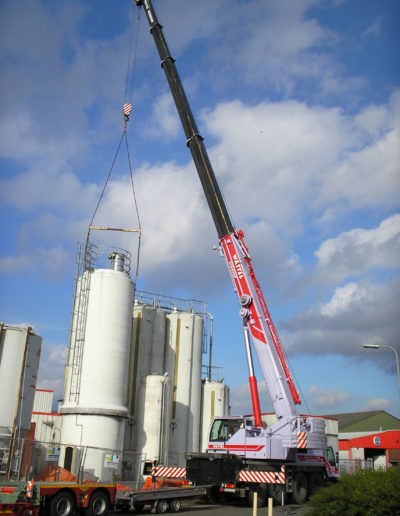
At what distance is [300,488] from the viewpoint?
2203cm

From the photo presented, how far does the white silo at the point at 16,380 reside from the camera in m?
23.8

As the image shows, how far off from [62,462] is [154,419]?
18.4 ft

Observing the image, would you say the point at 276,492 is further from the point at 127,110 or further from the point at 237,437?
the point at 127,110

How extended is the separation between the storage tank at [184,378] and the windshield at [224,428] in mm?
10238

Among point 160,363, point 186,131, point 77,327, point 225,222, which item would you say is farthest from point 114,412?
point 186,131

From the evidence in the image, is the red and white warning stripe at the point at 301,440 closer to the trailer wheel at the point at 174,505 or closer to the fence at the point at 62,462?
the trailer wheel at the point at 174,505

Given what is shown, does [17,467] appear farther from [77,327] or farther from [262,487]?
[262,487]

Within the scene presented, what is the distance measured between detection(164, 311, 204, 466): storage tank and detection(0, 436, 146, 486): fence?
3707mm

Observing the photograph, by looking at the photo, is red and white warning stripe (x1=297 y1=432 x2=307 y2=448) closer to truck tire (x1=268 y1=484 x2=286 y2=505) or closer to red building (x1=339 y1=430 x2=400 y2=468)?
truck tire (x1=268 y1=484 x2=286 y2=505)

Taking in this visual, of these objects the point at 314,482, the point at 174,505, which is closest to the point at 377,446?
the point at 314,482

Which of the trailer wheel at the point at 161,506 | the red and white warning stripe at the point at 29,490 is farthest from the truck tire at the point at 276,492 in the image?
the red and white warning stripe at the point at 29,490

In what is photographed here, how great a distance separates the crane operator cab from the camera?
68.6 feet

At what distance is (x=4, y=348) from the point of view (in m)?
24.4

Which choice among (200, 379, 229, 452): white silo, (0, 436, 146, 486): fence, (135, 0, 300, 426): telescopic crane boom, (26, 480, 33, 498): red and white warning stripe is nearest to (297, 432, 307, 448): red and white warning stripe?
(135, 0, 300, 426): telescopic crane boom
